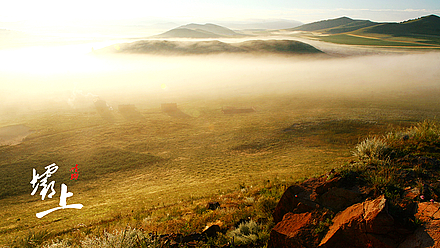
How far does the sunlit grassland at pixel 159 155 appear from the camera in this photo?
12992mm

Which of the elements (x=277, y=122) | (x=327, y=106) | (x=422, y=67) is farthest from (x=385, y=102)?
(x=422, y=67)

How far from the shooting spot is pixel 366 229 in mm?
4316

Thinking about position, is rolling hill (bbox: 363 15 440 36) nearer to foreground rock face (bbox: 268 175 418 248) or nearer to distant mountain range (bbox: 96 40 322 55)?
distant mountain range (bbox: 96 40 322 55)

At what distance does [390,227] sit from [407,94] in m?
68.1

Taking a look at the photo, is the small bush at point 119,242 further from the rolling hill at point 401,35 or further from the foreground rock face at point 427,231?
the rolling hill at point 401,35

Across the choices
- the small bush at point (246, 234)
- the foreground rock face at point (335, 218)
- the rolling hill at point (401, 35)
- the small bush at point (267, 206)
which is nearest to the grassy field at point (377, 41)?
the rolling hill at point (401, 35)

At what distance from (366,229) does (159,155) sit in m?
21.2

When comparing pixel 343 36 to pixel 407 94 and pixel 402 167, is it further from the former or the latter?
pixel 402 167

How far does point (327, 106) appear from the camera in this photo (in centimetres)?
4472

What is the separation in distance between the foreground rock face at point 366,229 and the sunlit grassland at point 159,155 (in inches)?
318

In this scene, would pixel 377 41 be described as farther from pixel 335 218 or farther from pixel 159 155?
pixel 335 218

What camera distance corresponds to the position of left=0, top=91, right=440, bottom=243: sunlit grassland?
42.6 ft

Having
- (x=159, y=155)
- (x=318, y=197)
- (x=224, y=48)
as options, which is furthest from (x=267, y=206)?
(x=224, y=48)

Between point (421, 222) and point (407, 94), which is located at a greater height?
point (421, 222)
